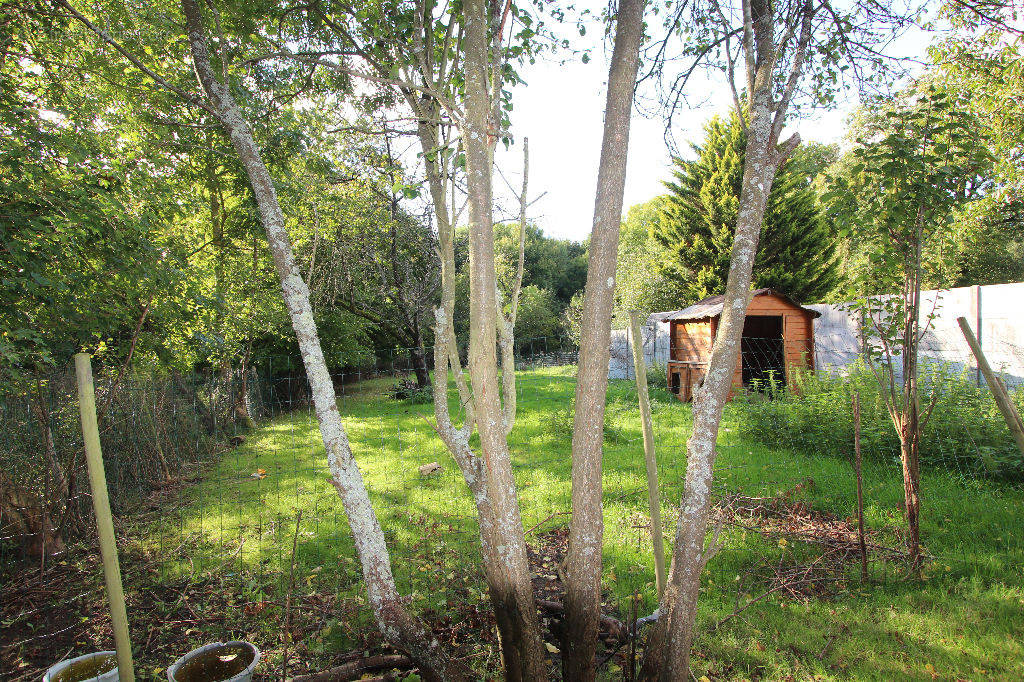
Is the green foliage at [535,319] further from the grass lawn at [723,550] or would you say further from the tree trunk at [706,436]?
the tree trunk at [706,436]

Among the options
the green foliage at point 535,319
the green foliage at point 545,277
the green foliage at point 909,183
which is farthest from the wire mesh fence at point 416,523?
the green foliage at point 545,277

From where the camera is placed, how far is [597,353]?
263 centimetres

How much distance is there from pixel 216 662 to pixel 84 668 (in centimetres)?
71

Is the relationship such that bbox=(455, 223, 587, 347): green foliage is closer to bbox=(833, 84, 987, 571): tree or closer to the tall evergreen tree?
the tall evergreen tree

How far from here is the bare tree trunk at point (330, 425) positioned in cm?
297

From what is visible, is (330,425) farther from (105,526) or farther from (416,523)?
(416,523)

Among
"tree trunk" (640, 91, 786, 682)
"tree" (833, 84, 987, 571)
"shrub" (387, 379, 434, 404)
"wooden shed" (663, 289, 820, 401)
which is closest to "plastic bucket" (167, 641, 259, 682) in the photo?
"tree trunk" (640, 91, 786, 682)

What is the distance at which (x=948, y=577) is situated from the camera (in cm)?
362

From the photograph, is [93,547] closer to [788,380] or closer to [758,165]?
[758,165]

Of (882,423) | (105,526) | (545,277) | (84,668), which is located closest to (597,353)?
(105,526)

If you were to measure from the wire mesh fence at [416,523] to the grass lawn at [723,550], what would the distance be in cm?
3

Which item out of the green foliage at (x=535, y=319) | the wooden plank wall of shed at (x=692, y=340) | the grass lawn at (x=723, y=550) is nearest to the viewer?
the grass lawn at (x=723, y=550)

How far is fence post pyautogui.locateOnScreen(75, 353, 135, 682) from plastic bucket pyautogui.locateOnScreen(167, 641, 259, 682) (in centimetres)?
80

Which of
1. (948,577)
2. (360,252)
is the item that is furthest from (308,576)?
(360,252)
